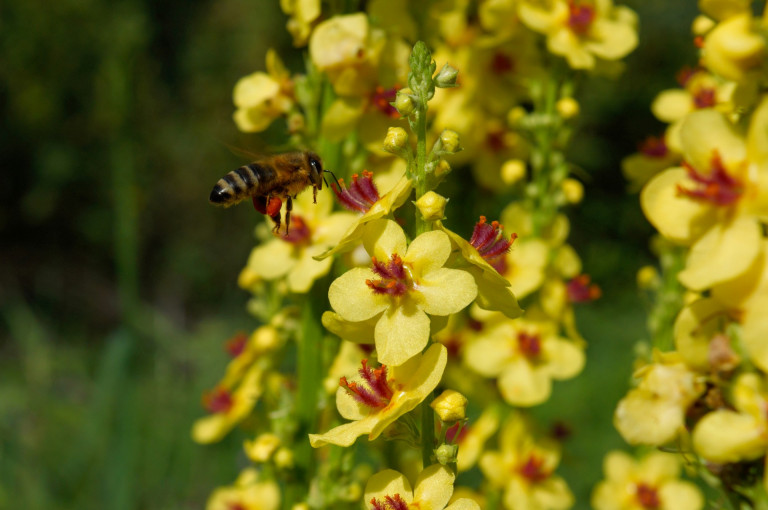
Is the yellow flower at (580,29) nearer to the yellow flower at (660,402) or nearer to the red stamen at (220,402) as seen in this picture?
the yellow flower at (660,402)

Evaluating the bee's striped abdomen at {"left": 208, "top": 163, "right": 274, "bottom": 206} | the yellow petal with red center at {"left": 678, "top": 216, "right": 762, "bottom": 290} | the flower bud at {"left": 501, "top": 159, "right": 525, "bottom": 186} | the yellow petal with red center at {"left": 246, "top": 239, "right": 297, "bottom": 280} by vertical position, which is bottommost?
the flower bud at {"left": 501, "top": 159, "right": 525, "bottom": 186}

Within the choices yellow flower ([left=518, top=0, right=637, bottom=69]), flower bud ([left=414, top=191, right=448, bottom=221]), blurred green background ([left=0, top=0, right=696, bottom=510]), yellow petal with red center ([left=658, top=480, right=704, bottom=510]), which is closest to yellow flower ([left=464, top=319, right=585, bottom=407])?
yellow petal with red center ([left=658, top=480, right=704, bottom=510])

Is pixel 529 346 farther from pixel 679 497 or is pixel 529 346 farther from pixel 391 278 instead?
pixel 391 278

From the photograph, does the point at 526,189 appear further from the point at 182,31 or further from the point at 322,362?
the point at 182,31

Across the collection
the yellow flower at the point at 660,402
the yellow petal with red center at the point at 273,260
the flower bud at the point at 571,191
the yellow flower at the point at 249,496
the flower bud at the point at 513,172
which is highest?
the yellow flower at the point at 660,402

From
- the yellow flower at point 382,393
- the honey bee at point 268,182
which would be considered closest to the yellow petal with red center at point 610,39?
the honey bee at point 268,182

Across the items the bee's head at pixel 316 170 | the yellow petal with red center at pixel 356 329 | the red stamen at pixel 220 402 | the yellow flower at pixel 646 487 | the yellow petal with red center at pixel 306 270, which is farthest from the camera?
the red stamen at pixel 220 402

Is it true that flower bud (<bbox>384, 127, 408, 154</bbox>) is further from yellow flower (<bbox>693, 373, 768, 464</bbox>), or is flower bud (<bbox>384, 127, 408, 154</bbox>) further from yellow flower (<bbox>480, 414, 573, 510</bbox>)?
yellow flower (<bbox>480, 414, 573, 510</bbox>)

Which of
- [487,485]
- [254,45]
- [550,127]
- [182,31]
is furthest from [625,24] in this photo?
[182,31]
